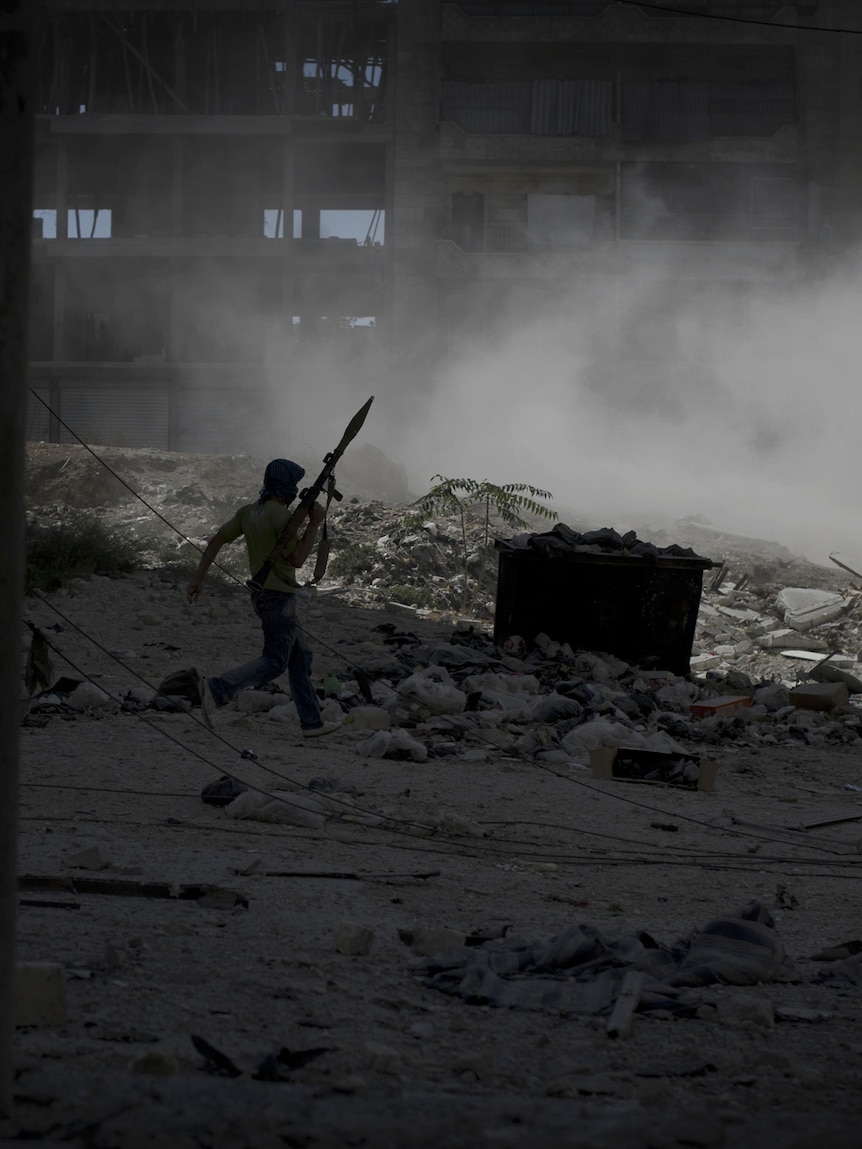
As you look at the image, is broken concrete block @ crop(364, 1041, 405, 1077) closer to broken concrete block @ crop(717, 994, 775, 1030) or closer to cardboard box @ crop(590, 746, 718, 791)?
broken concrete block @ crop(717, 994, 775, 1030)

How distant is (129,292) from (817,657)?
2477 centimetres

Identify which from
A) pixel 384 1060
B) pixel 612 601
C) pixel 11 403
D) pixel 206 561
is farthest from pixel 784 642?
pixel 11 403

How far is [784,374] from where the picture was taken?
101ft

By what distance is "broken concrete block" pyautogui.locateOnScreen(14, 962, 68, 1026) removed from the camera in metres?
2.45

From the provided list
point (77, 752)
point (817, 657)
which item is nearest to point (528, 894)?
point (77, 752)

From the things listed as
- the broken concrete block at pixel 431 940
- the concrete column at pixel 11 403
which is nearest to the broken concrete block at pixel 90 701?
the broken concrete block at pixel 431 940

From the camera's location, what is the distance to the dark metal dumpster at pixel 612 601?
391 inches

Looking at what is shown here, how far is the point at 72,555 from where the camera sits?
12.4 meters

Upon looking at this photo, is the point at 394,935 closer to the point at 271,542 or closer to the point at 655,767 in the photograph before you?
the point at 271,542

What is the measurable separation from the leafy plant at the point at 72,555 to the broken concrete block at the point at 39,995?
917 centimetres

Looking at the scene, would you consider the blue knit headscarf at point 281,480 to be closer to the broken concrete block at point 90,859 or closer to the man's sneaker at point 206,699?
the man's sneaker at point 206,699

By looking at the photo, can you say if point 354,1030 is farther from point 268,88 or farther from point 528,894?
point 268,88

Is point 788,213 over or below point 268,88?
below

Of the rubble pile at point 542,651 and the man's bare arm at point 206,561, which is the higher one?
the man's bare arm at point 206,561
